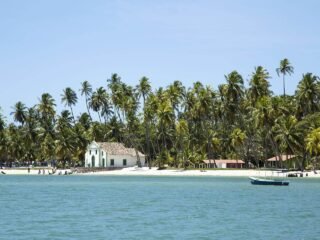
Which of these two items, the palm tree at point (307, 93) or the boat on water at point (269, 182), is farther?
the palm tree at point (307, 93)

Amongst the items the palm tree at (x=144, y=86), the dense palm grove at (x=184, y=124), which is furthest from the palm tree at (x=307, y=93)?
the palm tree at (x=144, y=86)

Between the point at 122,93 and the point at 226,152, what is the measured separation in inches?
1054

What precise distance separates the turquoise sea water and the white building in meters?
63.0

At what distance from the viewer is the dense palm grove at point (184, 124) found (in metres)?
110

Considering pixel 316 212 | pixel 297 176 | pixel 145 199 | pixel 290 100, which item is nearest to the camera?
pixel 316 212

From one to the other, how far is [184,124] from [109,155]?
67.6 ft

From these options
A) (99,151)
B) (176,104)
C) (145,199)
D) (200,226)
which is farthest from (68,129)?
(200,226)

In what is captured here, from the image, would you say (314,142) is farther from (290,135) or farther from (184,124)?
(184,124)

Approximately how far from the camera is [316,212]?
4712cm

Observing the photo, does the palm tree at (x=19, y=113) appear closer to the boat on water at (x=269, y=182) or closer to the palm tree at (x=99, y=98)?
the palm tree at (x=99, y=98)

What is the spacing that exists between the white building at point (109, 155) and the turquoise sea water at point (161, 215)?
6301cm

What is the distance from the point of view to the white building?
432 feet

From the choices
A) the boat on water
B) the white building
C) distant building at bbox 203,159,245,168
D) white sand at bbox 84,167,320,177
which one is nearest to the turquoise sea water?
the boat on water

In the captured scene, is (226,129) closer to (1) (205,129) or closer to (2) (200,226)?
(1) (205,129)
